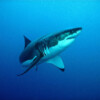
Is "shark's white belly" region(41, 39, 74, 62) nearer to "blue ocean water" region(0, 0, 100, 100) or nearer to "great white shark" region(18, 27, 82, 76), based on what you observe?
"great white shark" region(18, 27, 82, 76)

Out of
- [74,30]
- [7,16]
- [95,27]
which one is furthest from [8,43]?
[74,30]

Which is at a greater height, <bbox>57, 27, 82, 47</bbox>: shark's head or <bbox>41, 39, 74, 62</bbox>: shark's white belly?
<bbox>57, 27, 82, 47</bbox>: shark's head

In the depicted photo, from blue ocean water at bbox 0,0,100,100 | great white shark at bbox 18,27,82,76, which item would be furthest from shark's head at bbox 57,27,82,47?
blue ocean water at bbox 0,0,100,100

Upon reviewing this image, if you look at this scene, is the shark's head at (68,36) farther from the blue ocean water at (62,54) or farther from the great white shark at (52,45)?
the blue ocean water at (62,54)

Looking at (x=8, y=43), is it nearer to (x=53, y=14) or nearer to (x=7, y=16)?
(x=7, y=16)

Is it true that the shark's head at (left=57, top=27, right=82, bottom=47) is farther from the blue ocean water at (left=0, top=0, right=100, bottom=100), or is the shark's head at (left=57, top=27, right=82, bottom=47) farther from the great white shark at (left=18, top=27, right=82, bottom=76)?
the blue ocean water at (left=0, top=0, right=100, bottom=100)

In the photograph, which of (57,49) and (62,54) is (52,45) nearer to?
(57,49)

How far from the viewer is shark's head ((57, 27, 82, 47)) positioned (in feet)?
7.23

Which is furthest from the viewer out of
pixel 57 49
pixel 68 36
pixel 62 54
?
pixel 62 54

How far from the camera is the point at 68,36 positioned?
2.23 metres

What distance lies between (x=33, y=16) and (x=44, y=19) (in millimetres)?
781

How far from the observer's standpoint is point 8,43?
900 centimetres

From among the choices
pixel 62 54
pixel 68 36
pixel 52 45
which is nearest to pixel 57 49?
pixel 52 45

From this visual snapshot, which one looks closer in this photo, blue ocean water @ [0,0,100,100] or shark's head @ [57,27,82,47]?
shark's head @ [57,27,82,47]
